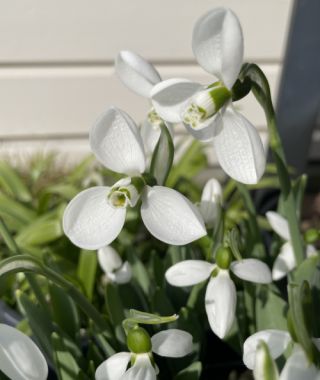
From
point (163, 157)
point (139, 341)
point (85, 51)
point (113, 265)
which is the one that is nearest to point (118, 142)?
point (163, 157)

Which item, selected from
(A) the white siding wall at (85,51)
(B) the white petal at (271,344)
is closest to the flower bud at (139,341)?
(B) the white petal at (271,344)

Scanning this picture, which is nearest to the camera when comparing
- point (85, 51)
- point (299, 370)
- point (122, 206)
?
point (299, 370)

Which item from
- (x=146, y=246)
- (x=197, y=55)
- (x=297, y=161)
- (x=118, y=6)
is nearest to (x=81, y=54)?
(x=118, y=6)

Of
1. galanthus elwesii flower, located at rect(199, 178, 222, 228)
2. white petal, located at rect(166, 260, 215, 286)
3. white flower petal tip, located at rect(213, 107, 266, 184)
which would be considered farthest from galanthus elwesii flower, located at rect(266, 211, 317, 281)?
white flower petal tip, located at rect(213, 107, 266, 184)

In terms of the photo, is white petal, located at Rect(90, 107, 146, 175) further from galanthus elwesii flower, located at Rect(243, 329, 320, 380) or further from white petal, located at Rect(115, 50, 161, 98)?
galanthus elwesii flower, located at Rect(243, 329, 320, 380)

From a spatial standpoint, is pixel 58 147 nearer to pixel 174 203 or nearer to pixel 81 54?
pixel 81 54

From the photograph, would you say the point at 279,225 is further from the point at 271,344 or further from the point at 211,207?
the point at 271,344
